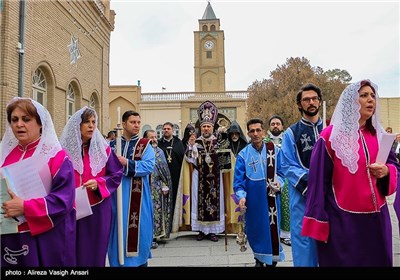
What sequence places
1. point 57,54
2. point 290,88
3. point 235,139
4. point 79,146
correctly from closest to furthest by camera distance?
point 79,146
point 235,139
point 57,54
point 290,88

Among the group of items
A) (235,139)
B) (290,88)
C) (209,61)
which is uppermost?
(209,61)

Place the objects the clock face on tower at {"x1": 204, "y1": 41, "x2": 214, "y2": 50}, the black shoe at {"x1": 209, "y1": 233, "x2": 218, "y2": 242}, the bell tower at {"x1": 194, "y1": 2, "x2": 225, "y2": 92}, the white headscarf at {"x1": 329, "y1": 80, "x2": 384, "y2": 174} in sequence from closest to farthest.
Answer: the white headscarf at {"x1": 329, "y1": 80, "x2": 384, "y2": 174} → the black shoe at {"x1": 209, "y1": 233, "x2": 218, "y2": 242} → the bell tower at {"x1": 194, "y1": 2, "x2": 225, "y2": 92} → the clock face on tower at {"x1": 204, "y1": 41, "x2": 214, "y2": 50}

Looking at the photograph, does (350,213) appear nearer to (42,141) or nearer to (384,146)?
(384,146)

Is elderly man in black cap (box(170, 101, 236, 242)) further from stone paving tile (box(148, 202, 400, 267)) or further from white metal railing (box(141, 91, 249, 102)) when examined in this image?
white metal railing (box(141, 91, 249, 102))

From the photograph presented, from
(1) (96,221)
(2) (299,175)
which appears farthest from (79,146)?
(2) (299,175)

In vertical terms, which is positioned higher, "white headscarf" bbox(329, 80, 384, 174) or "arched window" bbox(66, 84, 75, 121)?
"arched window" bbox(66, 84, 75, 121)

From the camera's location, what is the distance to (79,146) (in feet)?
9.61

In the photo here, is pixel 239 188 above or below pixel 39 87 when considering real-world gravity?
below

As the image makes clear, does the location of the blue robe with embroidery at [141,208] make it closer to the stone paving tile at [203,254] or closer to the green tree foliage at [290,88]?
the stone paving tile at [203,254]

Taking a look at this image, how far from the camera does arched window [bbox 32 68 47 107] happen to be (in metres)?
9.29

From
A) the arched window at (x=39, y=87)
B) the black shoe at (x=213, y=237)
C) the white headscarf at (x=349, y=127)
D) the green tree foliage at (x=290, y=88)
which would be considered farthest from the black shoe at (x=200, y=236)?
the green tree foliage at (x=290, y=88)

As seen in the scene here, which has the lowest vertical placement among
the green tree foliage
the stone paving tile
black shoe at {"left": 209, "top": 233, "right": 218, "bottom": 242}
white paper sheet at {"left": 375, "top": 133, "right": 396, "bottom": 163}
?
the stone paving tile

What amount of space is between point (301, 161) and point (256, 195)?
1.02 m

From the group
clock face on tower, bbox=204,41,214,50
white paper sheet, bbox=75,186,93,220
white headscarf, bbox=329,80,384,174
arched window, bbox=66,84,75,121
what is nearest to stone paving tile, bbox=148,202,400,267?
white paper sheet, bbox=75,186,93,220
